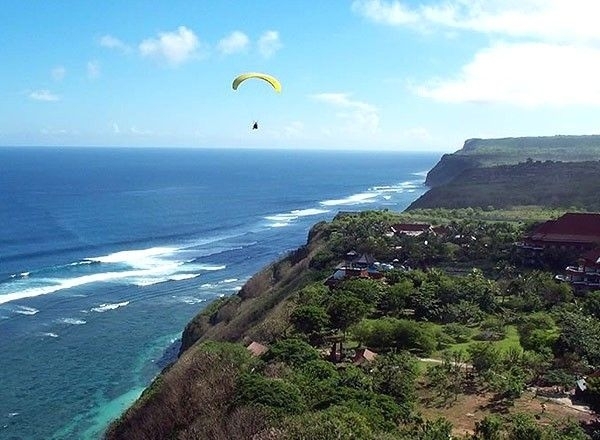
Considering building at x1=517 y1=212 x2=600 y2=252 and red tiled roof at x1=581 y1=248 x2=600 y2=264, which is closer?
red tiled roof at x1=581 y1=248 x2=600 y2=264

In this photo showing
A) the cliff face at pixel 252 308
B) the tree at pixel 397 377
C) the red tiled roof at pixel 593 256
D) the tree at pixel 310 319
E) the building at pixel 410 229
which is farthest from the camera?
the building at pixel 410 229

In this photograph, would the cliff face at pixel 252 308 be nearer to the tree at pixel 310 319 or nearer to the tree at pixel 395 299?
the tree at pixel 310 319

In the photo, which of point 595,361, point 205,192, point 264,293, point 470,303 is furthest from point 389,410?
point 205,192

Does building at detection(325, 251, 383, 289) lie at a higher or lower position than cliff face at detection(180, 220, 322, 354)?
higher

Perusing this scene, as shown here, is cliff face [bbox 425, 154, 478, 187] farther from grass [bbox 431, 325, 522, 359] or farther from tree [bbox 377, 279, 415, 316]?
grass [bbox 431, 325, 522, 359]

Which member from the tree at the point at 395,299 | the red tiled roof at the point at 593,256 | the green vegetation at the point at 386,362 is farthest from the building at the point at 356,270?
the red tiled roof at the point at 593,256

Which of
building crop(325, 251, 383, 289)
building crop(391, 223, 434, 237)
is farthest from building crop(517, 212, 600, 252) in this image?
building crop(325, 251, 383, 289)

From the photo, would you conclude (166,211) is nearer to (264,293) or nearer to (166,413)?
(264,293)
